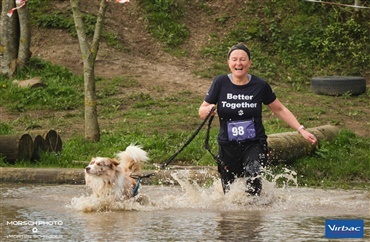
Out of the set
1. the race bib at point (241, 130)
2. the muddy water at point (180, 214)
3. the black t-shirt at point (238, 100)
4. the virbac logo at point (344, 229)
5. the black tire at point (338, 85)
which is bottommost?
the virbac logo at point (344, 229)

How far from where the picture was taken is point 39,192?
1254 centimetres

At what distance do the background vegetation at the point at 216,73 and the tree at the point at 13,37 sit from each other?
0.36 meters

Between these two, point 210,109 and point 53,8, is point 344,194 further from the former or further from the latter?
point 53,8

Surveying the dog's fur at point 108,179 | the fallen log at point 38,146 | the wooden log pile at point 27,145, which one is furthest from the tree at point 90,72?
the dog's fur at point 108,179

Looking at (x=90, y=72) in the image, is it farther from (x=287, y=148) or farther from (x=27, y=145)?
(x=287, y=148)

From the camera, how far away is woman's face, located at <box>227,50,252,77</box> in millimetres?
10539

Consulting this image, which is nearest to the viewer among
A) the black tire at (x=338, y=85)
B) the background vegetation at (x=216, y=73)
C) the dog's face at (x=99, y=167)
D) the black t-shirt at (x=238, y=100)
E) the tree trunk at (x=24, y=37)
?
the black t-shirt at (x=238, y=100)

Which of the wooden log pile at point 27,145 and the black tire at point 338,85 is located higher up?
the black tire at point 338,85

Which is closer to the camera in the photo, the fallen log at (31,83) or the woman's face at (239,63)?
the woman's face at (239,63)

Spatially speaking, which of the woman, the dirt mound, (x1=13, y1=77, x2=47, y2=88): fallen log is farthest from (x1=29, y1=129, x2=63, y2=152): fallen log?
the dirt mound

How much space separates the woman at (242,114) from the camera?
10523 millimetres

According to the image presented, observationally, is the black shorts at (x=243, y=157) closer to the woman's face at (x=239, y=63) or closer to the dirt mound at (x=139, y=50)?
the woman's face at (x=239, y=63)

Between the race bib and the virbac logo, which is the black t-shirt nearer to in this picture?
the race bib

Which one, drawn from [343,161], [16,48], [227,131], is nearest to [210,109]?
[227,131]
